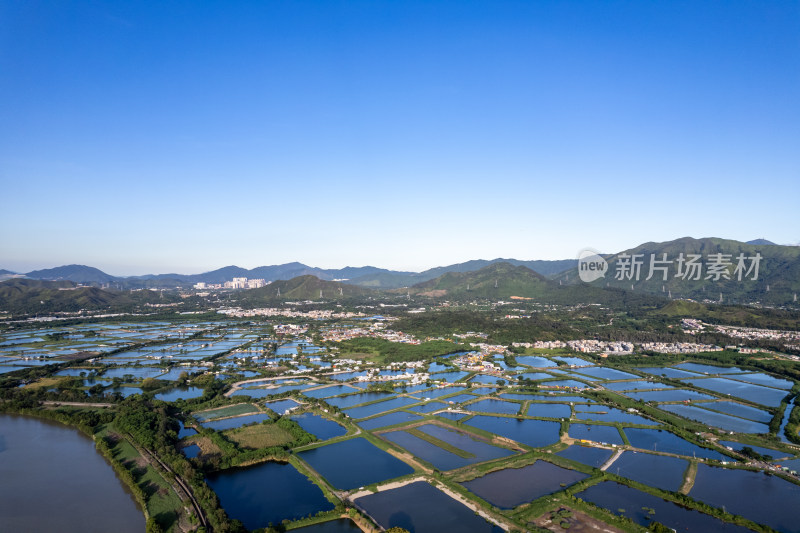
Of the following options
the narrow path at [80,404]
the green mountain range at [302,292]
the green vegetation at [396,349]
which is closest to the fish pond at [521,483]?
the narrow path at [80,404]

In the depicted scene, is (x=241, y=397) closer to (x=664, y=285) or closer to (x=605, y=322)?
(x=605, y=322)

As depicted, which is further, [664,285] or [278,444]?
[664,285]

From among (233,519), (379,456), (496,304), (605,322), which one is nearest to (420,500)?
(379,456)

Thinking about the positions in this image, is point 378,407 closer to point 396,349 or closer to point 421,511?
point 421,511

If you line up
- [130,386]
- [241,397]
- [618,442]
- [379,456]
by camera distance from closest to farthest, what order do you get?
[379,456]
[618,442]
[241,397]
[130,386]

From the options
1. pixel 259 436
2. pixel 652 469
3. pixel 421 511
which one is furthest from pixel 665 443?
pixel 259 436
